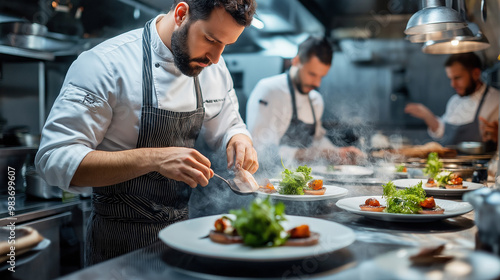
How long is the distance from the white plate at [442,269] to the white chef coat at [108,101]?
1.04m

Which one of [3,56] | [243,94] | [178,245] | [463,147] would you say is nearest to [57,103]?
[178,245]

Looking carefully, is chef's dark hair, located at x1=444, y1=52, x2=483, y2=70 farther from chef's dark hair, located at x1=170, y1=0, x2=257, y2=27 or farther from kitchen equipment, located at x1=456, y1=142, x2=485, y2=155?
chef's dark hair, located at x1=170, y1=0, x2=257, y2=27

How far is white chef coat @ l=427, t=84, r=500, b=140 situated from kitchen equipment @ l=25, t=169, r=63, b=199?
4.41 meters

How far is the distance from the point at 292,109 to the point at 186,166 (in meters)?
2.50

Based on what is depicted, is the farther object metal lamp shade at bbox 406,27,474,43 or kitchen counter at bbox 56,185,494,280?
metal lamp shade at bbox 406,27,474,43

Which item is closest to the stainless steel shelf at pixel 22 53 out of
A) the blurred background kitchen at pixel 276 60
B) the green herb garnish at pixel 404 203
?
the blurred background kitchen at pixel 276 60

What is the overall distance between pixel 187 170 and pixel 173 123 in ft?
1.48

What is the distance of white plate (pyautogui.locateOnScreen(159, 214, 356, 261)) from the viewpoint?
2.73 ft

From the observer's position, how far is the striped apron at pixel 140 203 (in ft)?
5.49

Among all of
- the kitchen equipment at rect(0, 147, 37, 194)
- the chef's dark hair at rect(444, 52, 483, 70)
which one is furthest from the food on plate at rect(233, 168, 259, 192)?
the chef's dark hair at rect(444, 52, 483, 70)

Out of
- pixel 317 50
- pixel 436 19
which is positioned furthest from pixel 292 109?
pixel 436 19

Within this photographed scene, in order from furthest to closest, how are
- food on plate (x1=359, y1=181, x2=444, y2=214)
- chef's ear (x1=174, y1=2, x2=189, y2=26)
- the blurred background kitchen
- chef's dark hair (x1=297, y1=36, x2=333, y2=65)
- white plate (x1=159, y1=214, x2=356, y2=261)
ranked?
chef's dark hair (x1=297, y1=36, x2=333, y2=65) < the blurred background kitchen < chef's ear (x1=174, y1=2, x2=189, y2=26) < food on plate (x1=359, y1=181, x2=444, y2=214) < white plate (x1=159, y1=214, x2=356, y2=261)

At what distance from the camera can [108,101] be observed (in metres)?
1.59

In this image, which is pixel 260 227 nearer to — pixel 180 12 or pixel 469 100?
pixel 180 12
